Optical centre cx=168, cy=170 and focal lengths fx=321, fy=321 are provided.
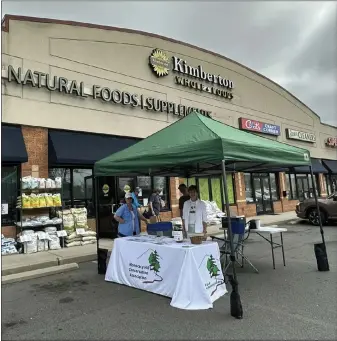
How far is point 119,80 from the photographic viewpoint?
13125 millimetres

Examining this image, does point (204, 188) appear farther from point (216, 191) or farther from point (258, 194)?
point (258, 194)

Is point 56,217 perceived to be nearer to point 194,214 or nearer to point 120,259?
point 120,259

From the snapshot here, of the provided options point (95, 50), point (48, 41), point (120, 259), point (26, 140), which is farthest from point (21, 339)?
point (95, 50)

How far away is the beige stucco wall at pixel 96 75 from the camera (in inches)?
413

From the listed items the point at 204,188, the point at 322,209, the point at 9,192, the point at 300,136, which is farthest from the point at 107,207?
the point at 300,136

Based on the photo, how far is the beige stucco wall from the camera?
34.4 ft

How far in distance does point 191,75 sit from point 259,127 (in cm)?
631

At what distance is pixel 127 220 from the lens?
272 inches

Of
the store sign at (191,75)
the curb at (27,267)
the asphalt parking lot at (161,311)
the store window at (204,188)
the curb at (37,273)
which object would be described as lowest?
the asphalt parking lot at (161,311)

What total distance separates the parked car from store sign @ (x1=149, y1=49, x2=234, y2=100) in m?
7.30

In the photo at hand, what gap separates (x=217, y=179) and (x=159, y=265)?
12827 mm

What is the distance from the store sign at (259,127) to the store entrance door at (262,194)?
A: 2.84 metres

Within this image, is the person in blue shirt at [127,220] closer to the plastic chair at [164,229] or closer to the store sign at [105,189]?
the plastic chair at [164,229]

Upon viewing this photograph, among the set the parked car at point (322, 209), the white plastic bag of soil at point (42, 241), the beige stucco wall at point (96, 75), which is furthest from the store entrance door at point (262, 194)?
the white plastic bag of soil at point (42, 241)
